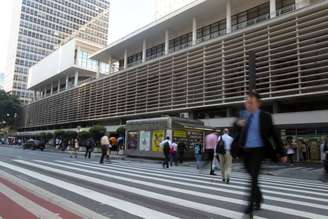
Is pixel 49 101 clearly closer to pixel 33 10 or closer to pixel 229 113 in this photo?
pixel 229 113

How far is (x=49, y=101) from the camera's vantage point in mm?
73000

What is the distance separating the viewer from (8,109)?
298ft

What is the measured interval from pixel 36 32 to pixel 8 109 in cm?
4144

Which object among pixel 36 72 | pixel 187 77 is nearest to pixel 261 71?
pixel 187 77

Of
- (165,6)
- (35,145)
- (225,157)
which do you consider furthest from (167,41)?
(225,157)

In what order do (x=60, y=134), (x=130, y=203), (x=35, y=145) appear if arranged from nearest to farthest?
(x=130, y=203) → (x=35, y=145) → (x=60, y=134)

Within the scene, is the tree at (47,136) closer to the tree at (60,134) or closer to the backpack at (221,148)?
the tree at (60,134)

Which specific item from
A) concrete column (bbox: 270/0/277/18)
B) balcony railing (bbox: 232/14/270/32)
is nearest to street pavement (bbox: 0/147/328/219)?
concrete column (bbox: 270/0/277/18)

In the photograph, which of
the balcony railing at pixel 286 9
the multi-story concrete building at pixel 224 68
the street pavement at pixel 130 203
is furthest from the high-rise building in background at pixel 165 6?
the street pavement at pixel 130 203

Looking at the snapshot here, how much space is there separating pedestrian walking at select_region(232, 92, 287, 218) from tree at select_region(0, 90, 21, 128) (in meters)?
92.4

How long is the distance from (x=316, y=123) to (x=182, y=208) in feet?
76.9

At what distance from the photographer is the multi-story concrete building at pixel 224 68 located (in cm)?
2675

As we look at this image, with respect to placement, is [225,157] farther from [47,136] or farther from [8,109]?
[8,109]

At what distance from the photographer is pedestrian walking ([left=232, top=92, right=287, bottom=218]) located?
191 inches
